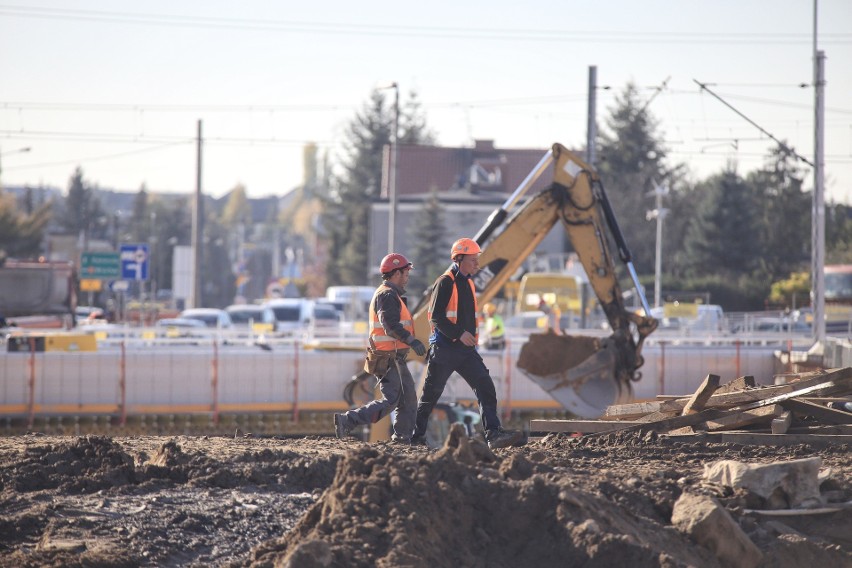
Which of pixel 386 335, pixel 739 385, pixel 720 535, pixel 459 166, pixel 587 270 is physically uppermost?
pixel 459 166

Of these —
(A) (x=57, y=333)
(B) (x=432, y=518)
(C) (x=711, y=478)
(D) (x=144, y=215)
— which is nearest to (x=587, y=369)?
(C) (x=711, y=478)

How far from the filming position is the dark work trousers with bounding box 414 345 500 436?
11.4m

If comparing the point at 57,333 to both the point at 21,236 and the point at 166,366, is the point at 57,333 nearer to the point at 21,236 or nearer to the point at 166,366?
the point at 166,366

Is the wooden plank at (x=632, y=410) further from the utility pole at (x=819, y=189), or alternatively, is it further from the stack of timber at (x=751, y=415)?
the utility pole at (x=819, y=189)

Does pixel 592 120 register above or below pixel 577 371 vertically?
above

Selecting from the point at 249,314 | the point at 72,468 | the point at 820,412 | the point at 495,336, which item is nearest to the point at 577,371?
the point at 820,412

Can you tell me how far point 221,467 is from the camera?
911 centimetres

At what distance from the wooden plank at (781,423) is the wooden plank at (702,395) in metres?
0.64

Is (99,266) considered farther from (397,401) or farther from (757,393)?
(757,393)

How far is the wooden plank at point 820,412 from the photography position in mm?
10875

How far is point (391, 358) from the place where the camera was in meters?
11.8

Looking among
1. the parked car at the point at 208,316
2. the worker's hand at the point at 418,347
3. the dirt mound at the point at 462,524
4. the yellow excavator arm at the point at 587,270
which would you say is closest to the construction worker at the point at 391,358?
the worker's hand at the point at 418,347

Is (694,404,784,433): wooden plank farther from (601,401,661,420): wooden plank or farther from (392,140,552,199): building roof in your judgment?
(392,140,552,199): building roof

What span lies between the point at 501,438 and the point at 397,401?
1.14 meters
